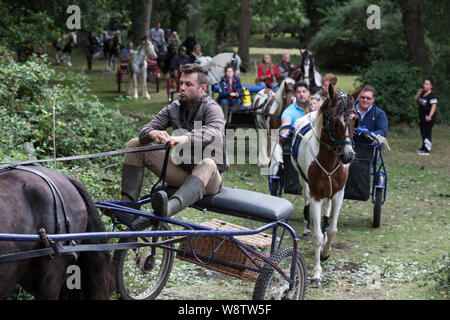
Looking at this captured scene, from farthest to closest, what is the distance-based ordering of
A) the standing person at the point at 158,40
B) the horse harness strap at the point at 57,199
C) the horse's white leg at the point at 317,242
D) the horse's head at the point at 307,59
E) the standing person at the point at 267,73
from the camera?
the standing person at the point at 158,40
the standing person at the point at 267,73
the horse's head at the point at 307,59
the horse's white leg at the point at 317,242
the horse harness strap at the point at 57,199

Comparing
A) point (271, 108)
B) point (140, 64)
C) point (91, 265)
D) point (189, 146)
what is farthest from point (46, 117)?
point (140, 64)

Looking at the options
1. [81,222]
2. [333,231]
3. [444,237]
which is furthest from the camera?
[444,237]

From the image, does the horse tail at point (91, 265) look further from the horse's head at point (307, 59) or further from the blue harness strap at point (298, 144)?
the horse's head at point (307, 59)

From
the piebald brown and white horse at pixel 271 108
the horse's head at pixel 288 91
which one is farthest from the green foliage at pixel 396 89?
the horse's head at pixel 288 91

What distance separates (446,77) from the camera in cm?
2053

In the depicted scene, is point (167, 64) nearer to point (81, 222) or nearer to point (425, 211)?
point (425, 211)

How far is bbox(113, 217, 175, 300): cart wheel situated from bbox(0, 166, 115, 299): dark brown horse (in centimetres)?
92

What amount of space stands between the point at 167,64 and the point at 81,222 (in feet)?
69.9

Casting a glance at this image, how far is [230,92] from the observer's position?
14422mm

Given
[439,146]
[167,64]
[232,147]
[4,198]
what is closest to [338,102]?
[4,198]

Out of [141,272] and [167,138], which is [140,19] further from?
[167,138]

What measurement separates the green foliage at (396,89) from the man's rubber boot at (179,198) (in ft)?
46.9

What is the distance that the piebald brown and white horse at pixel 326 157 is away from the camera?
6.39 meters

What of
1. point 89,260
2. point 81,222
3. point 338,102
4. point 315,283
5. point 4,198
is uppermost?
point 338,102
